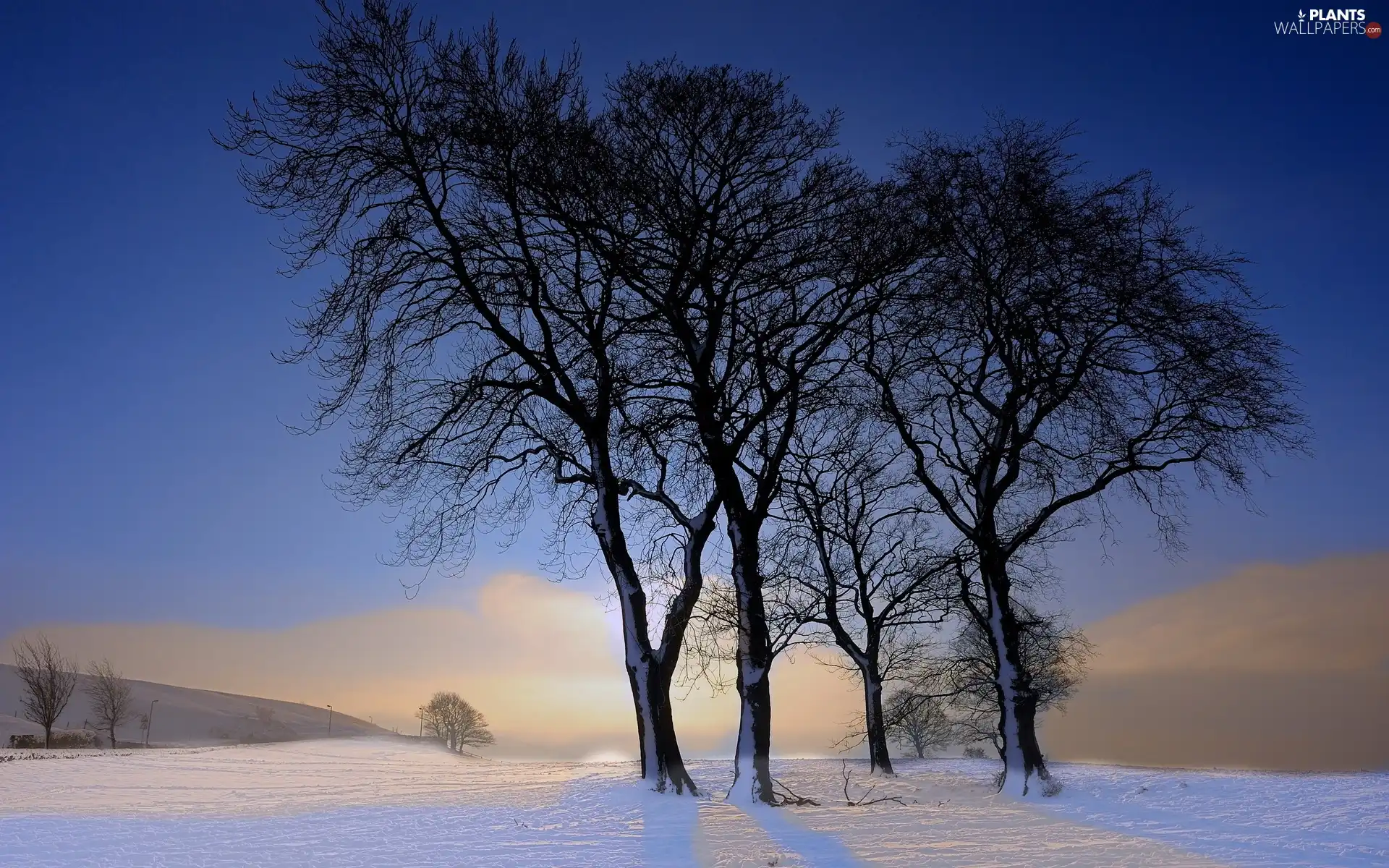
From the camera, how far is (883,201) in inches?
647

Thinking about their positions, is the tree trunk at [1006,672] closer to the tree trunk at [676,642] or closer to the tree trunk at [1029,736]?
the tree trunk at [1029,736]

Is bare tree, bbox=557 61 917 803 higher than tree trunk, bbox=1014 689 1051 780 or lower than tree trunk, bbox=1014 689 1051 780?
higher

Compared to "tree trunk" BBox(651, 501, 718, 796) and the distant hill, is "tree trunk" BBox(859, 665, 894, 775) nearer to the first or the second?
"tree trunk" BBox(651, 501, 718, 796)

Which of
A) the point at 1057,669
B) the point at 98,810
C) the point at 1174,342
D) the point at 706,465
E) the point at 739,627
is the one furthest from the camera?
the point at 1057,669

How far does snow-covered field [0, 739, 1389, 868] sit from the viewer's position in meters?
9.02

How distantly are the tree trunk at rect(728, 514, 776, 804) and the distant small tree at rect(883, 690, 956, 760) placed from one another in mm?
11761

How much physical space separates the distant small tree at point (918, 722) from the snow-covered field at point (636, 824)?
23.9 ft

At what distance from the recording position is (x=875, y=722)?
27.7 meters

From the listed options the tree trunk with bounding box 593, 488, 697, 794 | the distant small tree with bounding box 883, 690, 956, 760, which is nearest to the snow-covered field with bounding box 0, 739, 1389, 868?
the tree trunk with bounding box 593, 488, 697, 794

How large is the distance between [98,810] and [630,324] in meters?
10.4

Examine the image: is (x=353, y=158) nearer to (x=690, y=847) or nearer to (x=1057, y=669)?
(x=690, y=847)

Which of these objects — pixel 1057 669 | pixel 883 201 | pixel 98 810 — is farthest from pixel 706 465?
pixel 1057 669

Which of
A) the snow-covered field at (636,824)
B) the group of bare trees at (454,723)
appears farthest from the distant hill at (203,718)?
the snow-covered field at (636,824)

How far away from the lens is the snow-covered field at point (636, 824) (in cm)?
902
